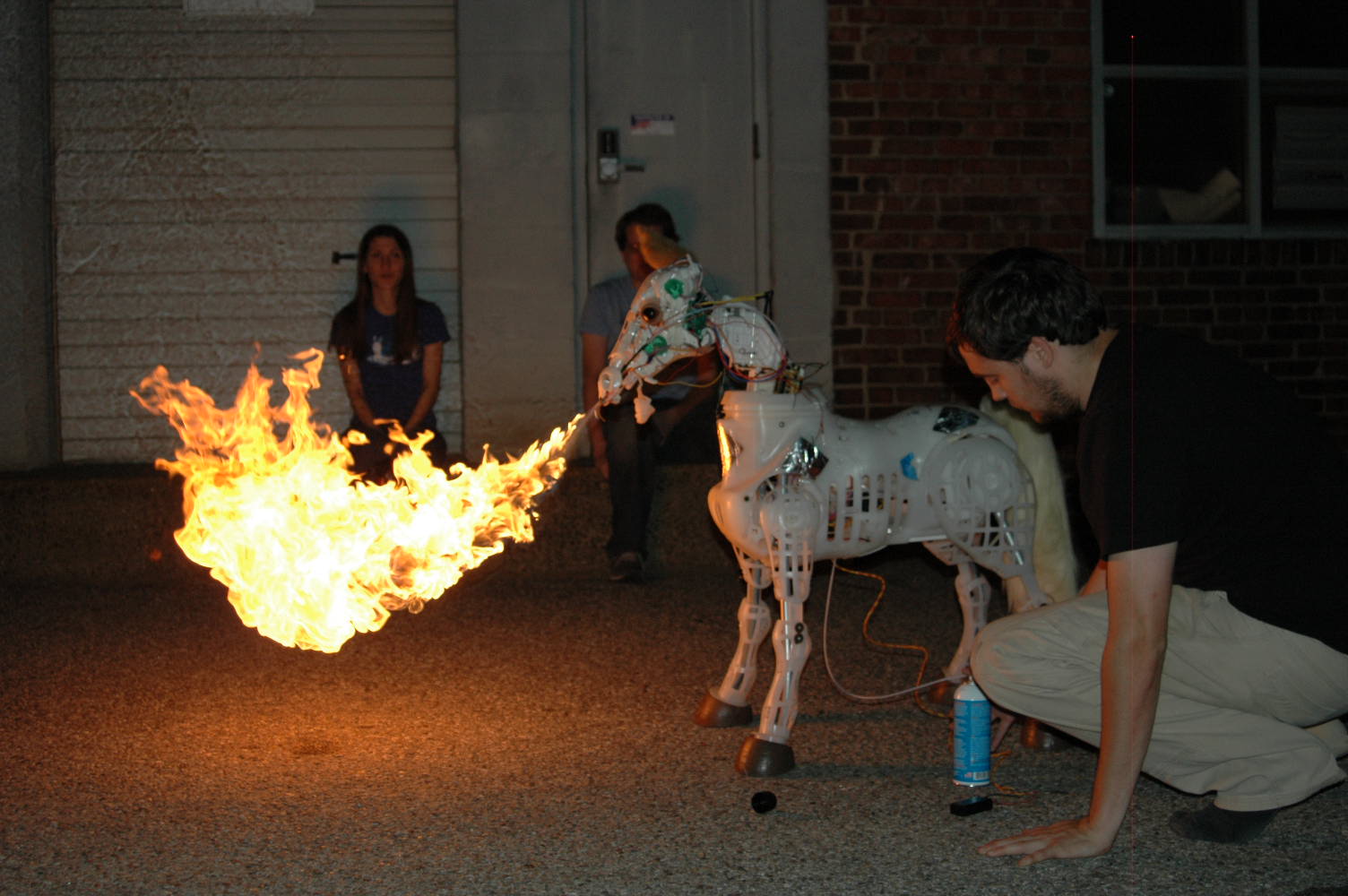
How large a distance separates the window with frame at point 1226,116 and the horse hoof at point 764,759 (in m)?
6.06

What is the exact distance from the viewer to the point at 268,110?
920 cm

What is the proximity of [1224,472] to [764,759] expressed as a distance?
1706 millimetres

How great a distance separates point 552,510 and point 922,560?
2221 mm

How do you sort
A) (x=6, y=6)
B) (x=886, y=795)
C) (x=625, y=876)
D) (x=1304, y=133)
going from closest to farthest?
(x=625, y=876)
(x=886, y=795)
(x=6, y=6)
(x=1304, y=133)

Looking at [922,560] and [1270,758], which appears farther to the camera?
[922,560]

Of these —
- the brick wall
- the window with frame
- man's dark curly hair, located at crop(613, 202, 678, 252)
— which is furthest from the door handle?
the window with frame

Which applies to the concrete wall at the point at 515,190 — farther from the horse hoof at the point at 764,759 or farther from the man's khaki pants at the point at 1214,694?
the man's khaki pants at the point at 1214,694

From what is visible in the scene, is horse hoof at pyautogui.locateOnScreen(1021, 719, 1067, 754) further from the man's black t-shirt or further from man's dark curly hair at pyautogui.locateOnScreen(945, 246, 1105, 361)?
man's dark curly hair at pyautogui.locateOnScreen(945, 246, 1105, 361)

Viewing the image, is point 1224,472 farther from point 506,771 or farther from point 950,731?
point 506,771

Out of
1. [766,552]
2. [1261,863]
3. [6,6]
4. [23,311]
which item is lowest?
[1261,863]

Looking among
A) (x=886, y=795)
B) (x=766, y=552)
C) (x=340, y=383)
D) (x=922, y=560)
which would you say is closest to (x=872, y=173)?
(x=922, y=560)

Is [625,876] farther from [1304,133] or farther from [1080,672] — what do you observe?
[1304,133]

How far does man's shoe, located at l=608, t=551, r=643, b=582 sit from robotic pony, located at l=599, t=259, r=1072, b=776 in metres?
2.70

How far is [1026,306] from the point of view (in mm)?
3732
